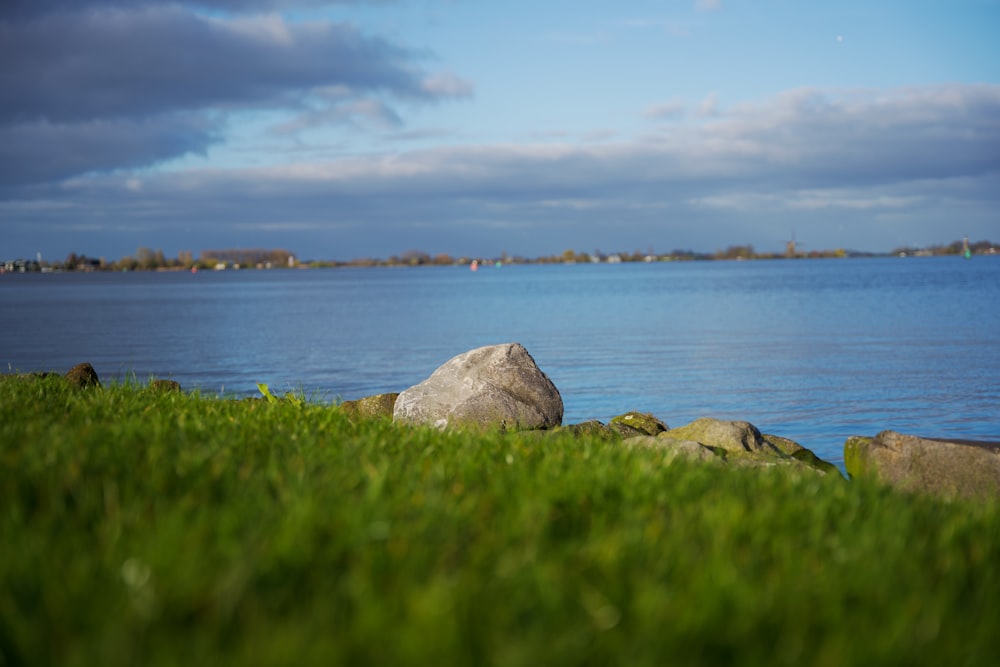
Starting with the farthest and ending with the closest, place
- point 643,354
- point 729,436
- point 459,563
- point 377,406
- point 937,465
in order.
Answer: point 643,354 < point 377,406 < point 729,436 < point 937,465 < point 459,563

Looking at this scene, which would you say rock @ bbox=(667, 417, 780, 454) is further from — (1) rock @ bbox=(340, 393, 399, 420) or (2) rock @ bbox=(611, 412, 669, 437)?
(1) rock @ bbox=(340, 393, 399, 420)

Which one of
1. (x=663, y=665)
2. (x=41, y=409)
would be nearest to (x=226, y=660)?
(x=663, y=665)

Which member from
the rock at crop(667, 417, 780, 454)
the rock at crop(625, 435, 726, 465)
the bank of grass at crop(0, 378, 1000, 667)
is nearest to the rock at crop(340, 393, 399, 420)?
the rock at crop(667, 417, 780, 454)

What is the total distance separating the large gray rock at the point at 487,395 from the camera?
13.8 metres

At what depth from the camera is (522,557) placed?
442 cm

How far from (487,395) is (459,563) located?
9.53 meters

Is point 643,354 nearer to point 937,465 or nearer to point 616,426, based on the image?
point 616,426

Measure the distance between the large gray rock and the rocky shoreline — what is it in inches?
0.6

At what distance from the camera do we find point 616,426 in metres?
14.2

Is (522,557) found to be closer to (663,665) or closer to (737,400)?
(663,665)

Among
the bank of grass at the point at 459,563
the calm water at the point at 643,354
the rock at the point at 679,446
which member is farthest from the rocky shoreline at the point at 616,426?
the bank of grass at the point at 459,563

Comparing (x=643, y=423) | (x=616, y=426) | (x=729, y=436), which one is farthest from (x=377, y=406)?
(x=729, y=436)

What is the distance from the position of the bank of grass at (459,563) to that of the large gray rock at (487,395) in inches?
268

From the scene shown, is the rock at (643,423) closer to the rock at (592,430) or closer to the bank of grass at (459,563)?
the rock at (592,430)
